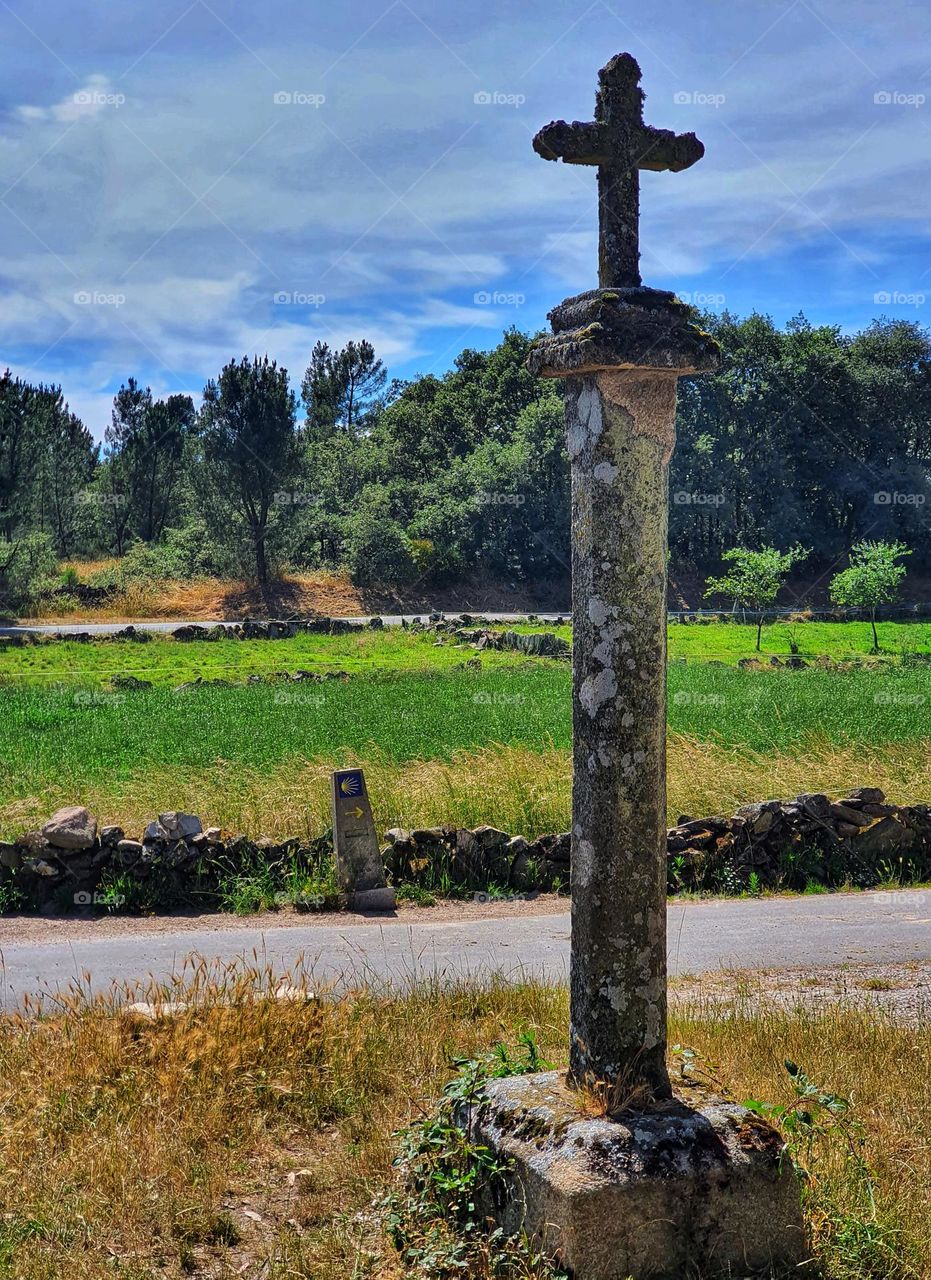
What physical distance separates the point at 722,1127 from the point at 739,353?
57.2 metres

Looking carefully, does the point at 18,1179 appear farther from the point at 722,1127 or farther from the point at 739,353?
the point at 739,353

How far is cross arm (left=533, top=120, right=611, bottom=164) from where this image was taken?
15.1 feet

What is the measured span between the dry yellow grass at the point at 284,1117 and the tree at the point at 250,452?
129 feet

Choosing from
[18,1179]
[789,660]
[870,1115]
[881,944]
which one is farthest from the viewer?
[789,660]

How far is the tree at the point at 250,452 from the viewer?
44.4m

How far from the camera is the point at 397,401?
217ft

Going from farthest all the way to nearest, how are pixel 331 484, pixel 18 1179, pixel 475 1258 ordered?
pixel 331 484, pixel 18 1179, pixel 475 1258

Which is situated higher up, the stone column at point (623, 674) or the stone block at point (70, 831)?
the stone column at point (623, 674)

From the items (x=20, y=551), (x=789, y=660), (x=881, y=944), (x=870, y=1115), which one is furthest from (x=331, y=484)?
(x=870, y=1115)

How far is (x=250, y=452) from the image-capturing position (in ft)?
147

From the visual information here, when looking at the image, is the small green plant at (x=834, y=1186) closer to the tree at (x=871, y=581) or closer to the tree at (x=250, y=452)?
the tree at (x=871, y=581)

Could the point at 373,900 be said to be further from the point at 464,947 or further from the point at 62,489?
the point at 62,489

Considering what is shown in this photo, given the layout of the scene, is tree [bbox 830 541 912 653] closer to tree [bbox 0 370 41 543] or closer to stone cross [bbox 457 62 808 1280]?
tree [bbox 0 370 41 543]

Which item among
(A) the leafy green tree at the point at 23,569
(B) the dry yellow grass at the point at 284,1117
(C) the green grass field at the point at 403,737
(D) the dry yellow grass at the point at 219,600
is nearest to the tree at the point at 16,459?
(A) the leafy green tree at the point at 23,569
